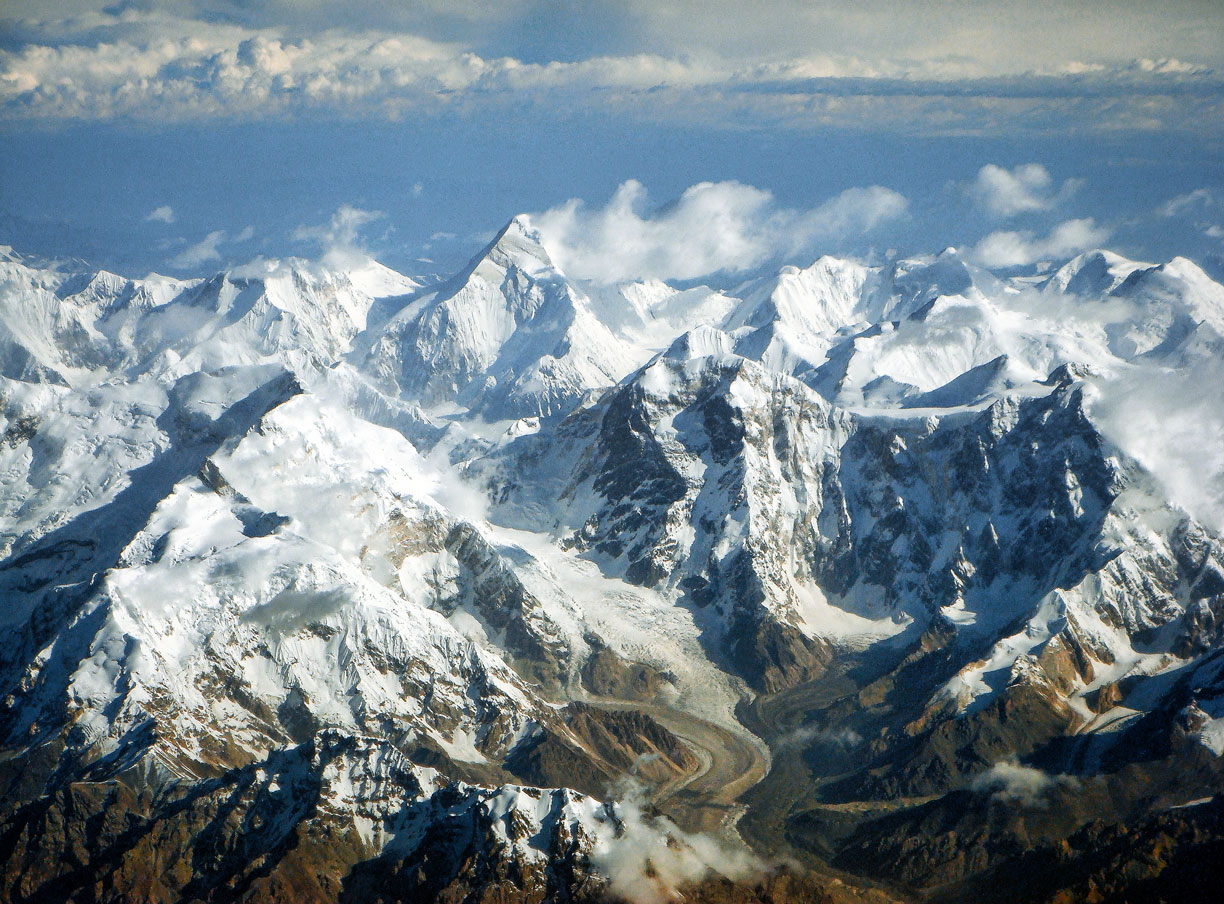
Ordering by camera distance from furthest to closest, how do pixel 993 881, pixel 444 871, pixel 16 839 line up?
1. pixel 993 881
2. pixel 16 839
3. pixel 444 871

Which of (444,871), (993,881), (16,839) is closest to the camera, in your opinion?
(444,871)

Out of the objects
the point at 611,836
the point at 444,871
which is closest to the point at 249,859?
the point at 444,871

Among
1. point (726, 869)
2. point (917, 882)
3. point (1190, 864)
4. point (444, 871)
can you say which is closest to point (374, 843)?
point (444, 871)

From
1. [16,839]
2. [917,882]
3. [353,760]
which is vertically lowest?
[917,882]

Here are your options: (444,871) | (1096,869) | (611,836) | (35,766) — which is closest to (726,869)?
(611,836)

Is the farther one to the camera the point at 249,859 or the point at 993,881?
the point at 993,881

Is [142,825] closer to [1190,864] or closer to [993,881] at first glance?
[993,881]

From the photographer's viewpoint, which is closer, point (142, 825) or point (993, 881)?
point (142, 825)

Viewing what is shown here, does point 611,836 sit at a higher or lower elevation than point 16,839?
higher

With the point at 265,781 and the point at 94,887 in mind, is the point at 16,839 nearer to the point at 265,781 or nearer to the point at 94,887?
Answer: the point at 94,887

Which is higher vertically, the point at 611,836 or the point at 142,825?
the point at 611,836
